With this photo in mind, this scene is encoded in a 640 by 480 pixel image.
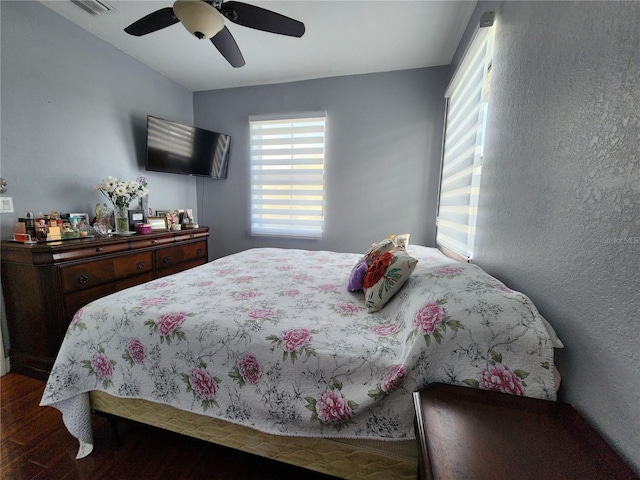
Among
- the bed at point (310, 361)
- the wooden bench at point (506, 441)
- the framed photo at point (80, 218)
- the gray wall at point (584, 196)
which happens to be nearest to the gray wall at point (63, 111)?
the framed photo at point (80, 218)

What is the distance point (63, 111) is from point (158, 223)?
1182mm

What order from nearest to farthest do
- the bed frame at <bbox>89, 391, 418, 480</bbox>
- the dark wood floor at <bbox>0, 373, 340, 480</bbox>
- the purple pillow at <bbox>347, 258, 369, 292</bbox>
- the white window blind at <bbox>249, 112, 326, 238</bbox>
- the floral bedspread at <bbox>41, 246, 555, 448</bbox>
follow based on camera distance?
the floral bedspread at <bbox>41, 246, 555, 448</bbox> → the bed frame at <bbox>89, 391, 418, 480</bbox> → the dark wood floor at <bbox>0, 373, 340, 480</bbox> → the purple pillow at <bbox>347, 258, 369, 292</bbox> → the white window blind at <bbox>249, 112, 326, 238</bbox>

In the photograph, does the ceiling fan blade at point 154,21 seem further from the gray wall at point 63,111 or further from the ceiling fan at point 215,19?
the gray wall at point 63,111

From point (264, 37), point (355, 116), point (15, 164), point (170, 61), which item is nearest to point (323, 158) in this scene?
point (355, 116)

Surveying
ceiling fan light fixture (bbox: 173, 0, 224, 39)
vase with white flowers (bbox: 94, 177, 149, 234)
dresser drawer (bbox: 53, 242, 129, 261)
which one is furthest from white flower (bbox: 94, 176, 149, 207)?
ceiling fan light fixture (bbox: 173, 0, 224, 39)

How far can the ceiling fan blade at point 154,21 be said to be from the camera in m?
1.52

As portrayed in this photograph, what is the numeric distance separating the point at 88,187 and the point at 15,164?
0.53m

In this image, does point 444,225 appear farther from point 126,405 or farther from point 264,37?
point 126,405

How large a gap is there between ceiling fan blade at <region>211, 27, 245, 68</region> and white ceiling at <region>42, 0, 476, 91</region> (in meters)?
0.40

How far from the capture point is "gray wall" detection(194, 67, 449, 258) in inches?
110

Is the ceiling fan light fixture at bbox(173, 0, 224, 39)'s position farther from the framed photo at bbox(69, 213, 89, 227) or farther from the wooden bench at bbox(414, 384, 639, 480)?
the wooden bench at bbox(414, 384, 639, 480)

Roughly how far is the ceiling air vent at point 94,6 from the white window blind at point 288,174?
151cm

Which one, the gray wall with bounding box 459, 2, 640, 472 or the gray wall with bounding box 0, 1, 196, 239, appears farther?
the gray wall with bounding box 0, 1, 196, 239

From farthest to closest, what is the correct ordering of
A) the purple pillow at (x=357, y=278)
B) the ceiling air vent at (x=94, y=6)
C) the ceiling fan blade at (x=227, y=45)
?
the ceiling air vent at (x=94, y=6)
the ceiling fan blade at (x=227, y=45)
the purple pillow at (x=357, y=278)
